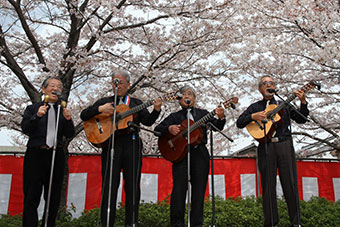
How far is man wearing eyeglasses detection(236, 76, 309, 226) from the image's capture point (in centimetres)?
356

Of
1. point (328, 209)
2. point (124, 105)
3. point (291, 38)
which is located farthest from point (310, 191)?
point (124, 105)

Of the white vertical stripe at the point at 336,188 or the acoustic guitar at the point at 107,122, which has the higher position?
the acoustic guitar at the point at 107,122

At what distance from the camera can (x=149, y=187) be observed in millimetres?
6840

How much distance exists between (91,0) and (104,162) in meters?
3.60

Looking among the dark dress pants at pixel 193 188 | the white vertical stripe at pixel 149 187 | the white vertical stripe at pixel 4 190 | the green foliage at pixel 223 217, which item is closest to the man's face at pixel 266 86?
the dark dress pants at pixel 193 188

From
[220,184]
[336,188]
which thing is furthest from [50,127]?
[336,188]

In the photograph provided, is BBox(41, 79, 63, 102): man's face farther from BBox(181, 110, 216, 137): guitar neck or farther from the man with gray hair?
BBox(181, 110, 216, 137): guitar neck

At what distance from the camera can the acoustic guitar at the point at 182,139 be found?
3.82m

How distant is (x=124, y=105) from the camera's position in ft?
12.7

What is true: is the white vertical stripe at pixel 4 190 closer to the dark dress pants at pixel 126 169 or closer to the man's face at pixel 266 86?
the dark dress pants at pixel 126 169

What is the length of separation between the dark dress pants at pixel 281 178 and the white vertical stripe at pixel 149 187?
3510mm

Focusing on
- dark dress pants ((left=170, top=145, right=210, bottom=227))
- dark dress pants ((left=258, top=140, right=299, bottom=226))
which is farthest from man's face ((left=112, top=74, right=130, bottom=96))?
dark dress pants ((left=258, top=140, right=299, bottom=226))

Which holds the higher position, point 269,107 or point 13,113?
point 13,113

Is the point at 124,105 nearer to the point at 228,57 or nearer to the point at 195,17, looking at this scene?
the point at 195,17
